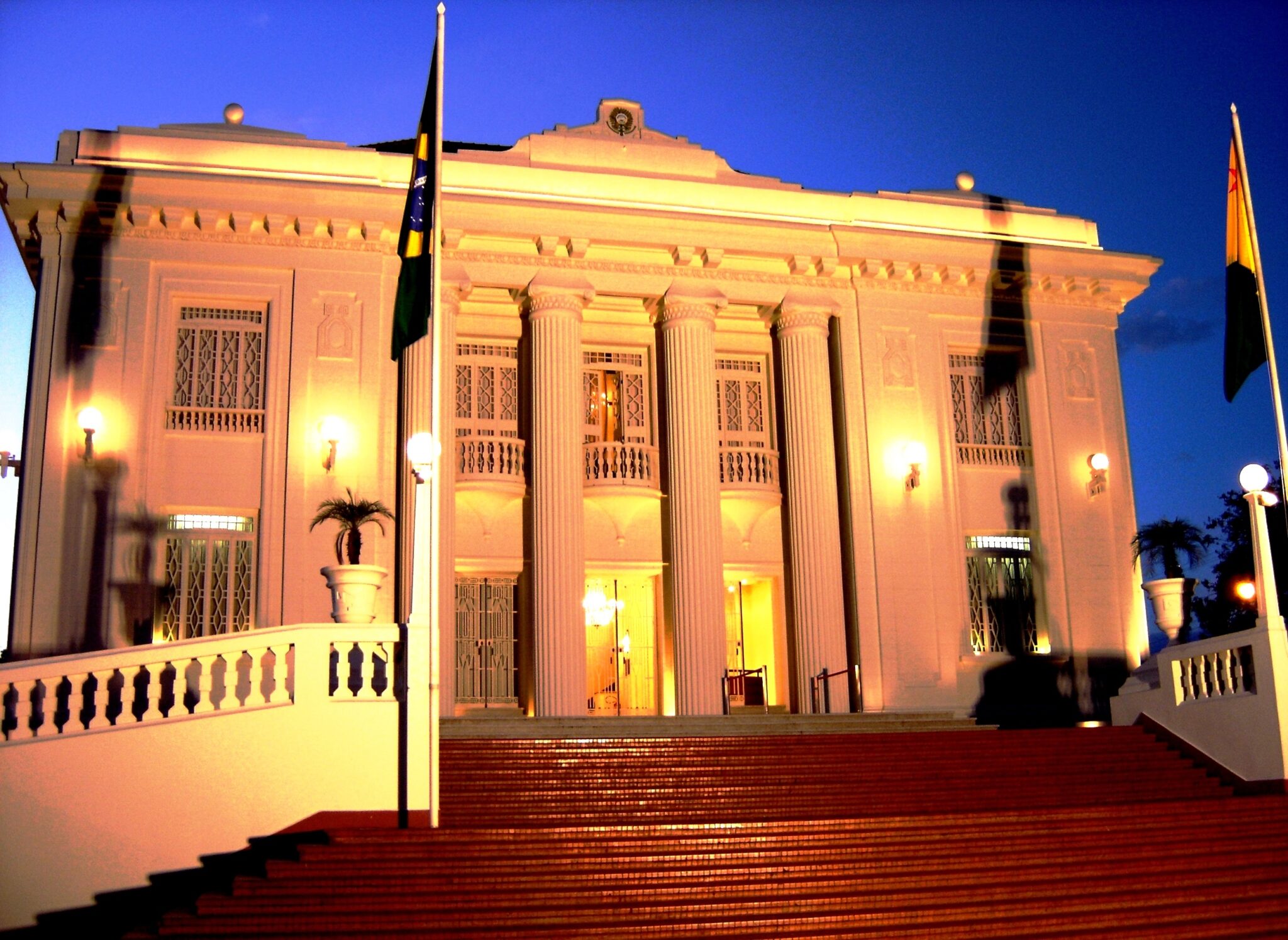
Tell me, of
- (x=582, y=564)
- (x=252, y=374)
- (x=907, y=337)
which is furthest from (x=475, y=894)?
(x=907, y=337)

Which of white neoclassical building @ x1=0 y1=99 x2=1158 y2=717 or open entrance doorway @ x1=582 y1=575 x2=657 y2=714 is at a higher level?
white neoclassical building @ x1=0 y1=99 x2=1158 y2=717

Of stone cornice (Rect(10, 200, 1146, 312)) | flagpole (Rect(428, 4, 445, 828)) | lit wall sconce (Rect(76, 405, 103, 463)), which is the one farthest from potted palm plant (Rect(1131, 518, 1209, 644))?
lit wall sconce (Rect(76, 405, 103, 463))

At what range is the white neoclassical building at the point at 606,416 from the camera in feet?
61.1

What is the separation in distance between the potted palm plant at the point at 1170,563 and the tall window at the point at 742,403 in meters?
6.26

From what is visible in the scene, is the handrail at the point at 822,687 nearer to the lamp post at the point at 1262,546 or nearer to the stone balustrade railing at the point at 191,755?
the lamp post at the point at 1262,546

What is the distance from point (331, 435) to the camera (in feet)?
61.2

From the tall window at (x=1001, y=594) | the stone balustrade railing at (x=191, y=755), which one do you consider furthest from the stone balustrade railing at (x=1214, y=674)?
Answer: the stone balustrade railing at (x=191, y=755)

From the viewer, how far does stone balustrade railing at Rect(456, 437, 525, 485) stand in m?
20.1

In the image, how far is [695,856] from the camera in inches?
393

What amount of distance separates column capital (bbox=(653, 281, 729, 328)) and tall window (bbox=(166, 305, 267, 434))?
20.2 feet

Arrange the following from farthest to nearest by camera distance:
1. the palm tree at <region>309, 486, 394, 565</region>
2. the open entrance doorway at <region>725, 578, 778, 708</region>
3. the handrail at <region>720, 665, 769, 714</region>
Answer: the open entrance doorway at <region>725, 578, 778, 708</region>
the handrail at <region>720, 665, 769, 714</region>
the palm tree at <region>309, 486, 394, 565</region>

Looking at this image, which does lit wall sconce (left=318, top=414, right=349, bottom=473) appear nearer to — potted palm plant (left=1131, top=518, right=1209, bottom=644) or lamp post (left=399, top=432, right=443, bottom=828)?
lamp post (left=399, top=432, right=443, bottom=828)

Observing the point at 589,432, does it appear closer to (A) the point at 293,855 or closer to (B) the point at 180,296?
(B) the point at 180,296

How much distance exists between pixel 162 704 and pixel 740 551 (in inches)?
451
